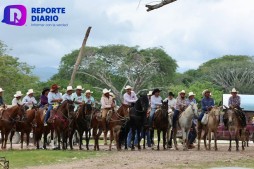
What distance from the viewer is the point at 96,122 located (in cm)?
2839

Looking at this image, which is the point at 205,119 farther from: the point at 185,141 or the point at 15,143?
the point at 15,143

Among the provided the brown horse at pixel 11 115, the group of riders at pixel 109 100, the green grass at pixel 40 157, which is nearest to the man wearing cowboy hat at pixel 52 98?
the group of riders at pixel 109 100

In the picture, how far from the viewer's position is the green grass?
858 inches

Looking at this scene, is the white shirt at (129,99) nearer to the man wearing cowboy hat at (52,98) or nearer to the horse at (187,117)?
the horse at (187,117)

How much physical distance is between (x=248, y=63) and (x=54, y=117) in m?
76.1

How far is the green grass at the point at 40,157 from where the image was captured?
2178cm

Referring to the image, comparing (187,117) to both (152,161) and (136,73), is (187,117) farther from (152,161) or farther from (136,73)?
(136,73)

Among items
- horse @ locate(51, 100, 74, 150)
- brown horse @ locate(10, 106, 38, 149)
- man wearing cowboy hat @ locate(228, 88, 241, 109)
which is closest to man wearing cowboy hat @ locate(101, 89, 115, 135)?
horse @ locate(51, 100, 74, 150)

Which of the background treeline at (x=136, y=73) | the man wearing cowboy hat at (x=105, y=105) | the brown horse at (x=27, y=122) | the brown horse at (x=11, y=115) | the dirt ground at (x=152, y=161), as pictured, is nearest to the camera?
the dirt ground at (x=152, y=161)

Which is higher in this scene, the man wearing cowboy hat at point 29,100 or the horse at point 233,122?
the man wearing cowboy hat at point 29,100

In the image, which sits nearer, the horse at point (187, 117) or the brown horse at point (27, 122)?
the brown horse at point (27, 122)

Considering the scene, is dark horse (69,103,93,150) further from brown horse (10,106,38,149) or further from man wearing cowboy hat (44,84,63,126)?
brown horse (10,106,38,149)

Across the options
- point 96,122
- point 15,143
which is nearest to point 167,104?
point 96,122

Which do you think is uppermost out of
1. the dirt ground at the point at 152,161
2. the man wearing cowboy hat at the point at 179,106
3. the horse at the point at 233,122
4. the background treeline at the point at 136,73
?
the background treeline at the point at 136,73
